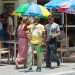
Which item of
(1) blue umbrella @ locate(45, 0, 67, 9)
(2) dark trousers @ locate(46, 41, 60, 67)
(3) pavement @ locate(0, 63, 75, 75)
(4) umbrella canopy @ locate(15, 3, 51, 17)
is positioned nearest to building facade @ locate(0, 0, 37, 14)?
(1) blue umbrella @ locate(45, 0, 67, 9)

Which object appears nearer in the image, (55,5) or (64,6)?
(64,6)

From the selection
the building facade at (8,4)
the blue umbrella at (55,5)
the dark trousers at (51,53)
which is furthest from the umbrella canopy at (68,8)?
the building facade at (8,4)

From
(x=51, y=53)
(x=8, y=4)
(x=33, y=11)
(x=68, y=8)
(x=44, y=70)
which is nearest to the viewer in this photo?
(x=44, y=70)

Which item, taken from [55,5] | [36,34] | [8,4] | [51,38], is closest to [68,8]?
[55,5]

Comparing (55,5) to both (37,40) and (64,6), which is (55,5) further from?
(37,40)

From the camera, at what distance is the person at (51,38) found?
691 inches

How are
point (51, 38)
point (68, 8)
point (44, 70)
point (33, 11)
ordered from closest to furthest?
point (44, 70) < point (33, 11) < point (68, 8) < point (51, 38)

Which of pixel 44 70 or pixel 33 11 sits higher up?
pixel 33 11

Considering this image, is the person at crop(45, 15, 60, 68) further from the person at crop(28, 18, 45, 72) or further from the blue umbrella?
the person at crop(28, 18, 45, 72)

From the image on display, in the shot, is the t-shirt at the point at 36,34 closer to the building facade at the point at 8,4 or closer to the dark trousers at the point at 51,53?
the dark trousers at the point at 51,53

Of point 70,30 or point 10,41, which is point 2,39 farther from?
point 70,30

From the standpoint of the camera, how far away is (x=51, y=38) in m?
Answer: 17.5

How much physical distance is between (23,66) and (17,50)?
5.63 feet

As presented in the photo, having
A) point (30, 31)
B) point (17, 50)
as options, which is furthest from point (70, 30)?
point (30, 31)
